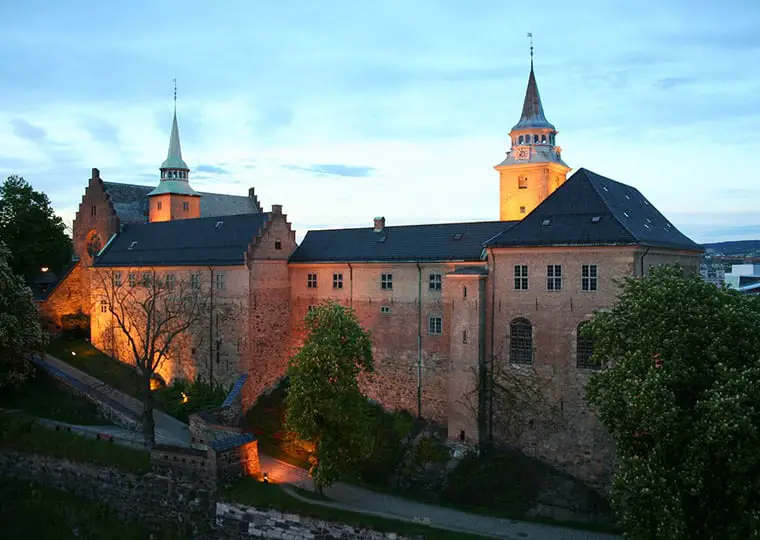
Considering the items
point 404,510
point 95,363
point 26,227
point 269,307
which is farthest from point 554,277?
point 26,227

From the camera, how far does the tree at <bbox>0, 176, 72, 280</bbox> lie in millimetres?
58031

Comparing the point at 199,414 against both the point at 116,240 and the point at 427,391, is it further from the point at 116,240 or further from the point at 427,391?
the point at 116,240

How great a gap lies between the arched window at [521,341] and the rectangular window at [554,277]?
224cm

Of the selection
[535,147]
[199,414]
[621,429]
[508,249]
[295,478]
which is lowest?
[295,478]

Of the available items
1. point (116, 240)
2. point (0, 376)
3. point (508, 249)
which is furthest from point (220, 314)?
point (508, 249)

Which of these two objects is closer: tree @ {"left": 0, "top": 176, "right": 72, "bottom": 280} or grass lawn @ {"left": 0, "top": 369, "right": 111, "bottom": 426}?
grass lawn @ {"left": 0, "top": 369, "right": 111, "bottom": 426}

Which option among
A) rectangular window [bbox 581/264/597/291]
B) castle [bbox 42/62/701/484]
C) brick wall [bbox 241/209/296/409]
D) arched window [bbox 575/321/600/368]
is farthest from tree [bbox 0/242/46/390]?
rectangular window [bbox 581/264/597/291]

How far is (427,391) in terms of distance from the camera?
1501 inches

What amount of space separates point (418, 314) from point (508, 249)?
7.78m

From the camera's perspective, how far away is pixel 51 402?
137ft

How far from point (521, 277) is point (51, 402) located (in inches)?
1229

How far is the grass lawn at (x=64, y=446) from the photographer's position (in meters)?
32.8

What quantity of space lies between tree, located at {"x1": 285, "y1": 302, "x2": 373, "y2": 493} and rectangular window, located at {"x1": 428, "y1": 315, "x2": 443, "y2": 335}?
828 centimetres

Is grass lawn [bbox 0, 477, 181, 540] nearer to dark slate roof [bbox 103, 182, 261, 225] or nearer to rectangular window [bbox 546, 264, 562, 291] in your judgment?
rectangular window [bbox 546, 264, 562, 291]
